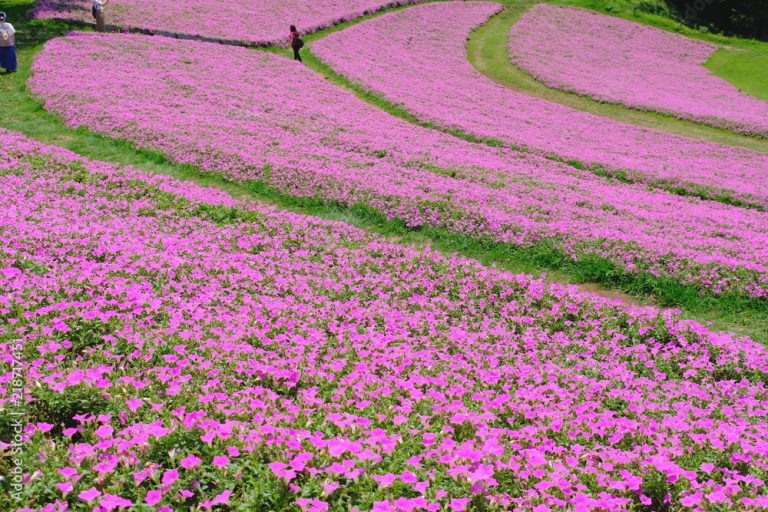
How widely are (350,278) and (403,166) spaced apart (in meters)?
11.0

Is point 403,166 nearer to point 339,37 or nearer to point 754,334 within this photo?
point 754,334

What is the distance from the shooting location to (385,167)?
21.7 m

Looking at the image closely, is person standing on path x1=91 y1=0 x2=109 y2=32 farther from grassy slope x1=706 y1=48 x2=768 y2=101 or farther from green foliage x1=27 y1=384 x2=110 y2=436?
grassy slope x1=706 y1=48 x2=768 y2=101

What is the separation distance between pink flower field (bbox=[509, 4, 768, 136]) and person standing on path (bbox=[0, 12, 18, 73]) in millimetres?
33607

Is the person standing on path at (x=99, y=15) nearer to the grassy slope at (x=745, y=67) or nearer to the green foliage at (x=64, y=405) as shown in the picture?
the green foliage at (x=64, y=405)

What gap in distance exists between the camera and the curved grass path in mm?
35094

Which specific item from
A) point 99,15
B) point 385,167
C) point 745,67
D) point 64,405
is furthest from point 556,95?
point 64,405

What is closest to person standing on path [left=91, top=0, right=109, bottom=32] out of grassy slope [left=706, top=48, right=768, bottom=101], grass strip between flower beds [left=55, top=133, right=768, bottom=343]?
grass strip between flower beds [left=55, top=133, right=768, bottom=343]

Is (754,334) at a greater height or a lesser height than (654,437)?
lesser

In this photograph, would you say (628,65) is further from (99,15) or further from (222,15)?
(99,15)

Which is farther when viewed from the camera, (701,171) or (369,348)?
(701,171)

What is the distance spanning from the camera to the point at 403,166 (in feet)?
74.0

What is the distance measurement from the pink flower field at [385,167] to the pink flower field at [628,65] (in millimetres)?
17777

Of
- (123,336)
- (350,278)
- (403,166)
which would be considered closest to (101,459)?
(123,336)
